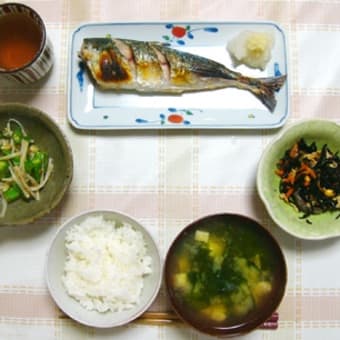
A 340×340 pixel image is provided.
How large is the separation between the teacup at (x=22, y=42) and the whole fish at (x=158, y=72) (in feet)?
0.40

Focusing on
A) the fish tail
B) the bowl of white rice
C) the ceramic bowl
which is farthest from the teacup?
the fish tail

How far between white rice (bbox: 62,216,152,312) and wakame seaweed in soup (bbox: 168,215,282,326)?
0.37 feet

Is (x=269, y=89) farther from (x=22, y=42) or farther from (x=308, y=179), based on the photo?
(x=22, y=42)

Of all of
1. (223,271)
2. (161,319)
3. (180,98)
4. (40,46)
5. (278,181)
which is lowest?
(161,319)

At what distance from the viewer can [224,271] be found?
165 cm

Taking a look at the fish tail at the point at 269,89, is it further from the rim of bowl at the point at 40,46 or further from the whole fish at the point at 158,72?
the rim of bowl at the point at 40,46

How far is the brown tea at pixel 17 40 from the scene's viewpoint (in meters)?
1.70

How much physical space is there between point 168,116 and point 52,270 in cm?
53

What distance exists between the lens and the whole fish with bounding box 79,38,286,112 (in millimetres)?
1748

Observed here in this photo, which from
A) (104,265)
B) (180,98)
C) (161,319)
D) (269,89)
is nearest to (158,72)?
(180,98)

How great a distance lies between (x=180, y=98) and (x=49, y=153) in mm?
403

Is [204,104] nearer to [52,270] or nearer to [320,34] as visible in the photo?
[320,34]

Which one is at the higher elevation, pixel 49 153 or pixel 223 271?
pixel 49 153

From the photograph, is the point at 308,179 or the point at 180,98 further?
the point at 180,98
